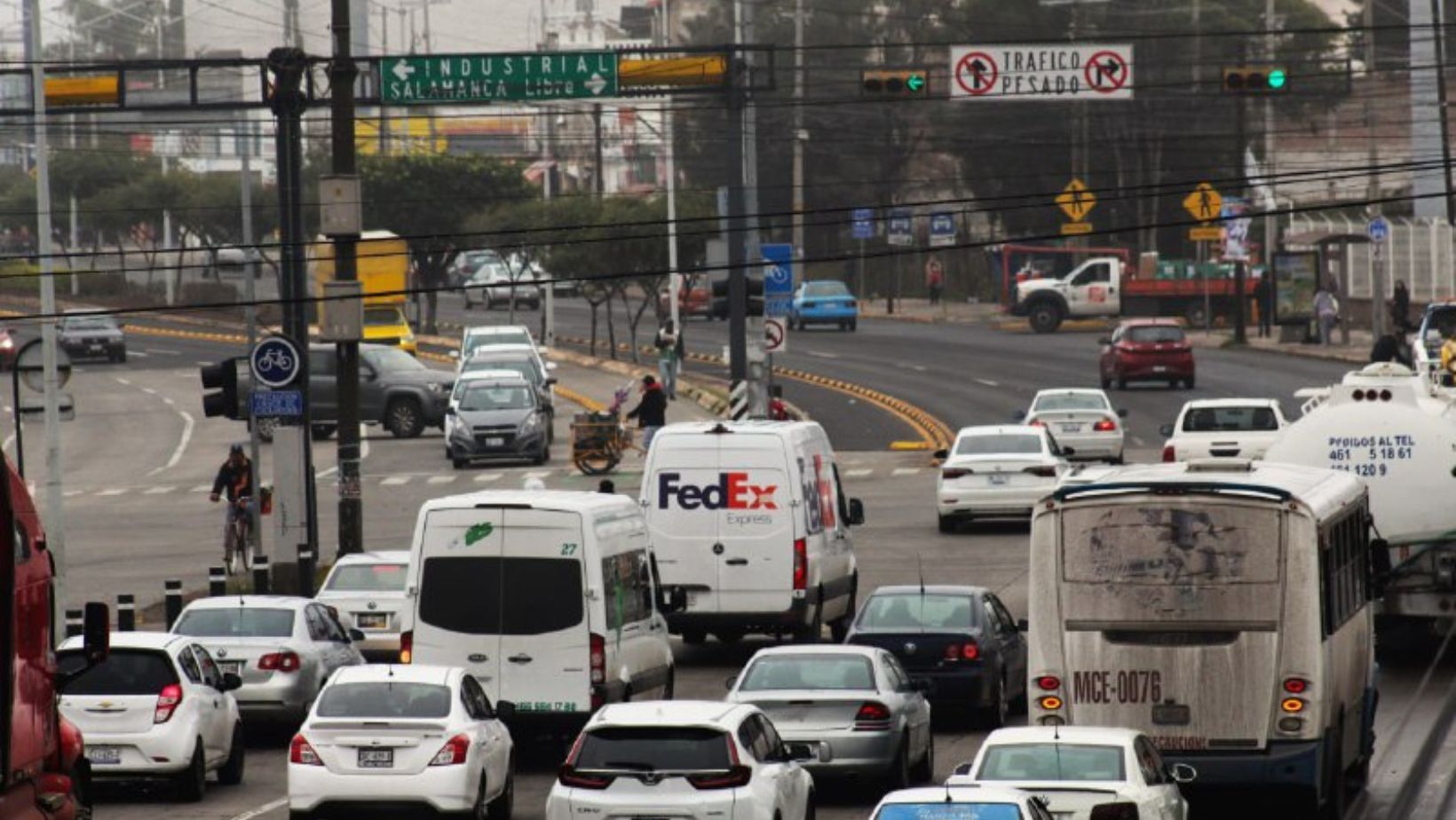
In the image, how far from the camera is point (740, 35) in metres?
53.1

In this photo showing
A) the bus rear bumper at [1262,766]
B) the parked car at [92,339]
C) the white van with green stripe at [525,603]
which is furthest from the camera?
the parked car at [92,339]

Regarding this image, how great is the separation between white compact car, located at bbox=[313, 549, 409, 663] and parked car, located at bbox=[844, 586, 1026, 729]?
6.02m

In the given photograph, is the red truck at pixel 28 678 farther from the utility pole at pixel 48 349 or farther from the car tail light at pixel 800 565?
the utility pole at pixel 48 349

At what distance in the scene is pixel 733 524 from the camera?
28781mm

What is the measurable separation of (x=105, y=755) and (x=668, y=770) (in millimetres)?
5924

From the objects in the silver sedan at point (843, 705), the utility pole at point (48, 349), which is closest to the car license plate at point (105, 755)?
the silver sedan at point (843, 705)

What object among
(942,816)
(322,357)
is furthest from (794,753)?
(322,357)

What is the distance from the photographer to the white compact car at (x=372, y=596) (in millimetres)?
29234

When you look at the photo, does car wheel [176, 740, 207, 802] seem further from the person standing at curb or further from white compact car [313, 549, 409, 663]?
the person standing at curb

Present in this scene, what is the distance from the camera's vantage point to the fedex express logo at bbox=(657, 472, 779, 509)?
1130 inches

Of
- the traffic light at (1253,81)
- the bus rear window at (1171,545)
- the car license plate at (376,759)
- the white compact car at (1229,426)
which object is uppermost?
the traffic light at (1253,81)

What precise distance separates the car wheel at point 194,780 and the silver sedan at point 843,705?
170 inches

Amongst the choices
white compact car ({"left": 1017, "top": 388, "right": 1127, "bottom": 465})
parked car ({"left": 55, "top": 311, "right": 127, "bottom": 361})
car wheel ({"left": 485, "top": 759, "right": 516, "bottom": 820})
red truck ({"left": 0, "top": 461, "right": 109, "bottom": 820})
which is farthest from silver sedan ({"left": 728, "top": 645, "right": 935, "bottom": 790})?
parked car ({"left": 55, "top": 311, "right": 127, "bottom": 361})

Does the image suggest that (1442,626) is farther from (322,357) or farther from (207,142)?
(207,142)
